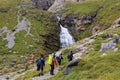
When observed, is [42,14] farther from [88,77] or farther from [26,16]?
[88,77]

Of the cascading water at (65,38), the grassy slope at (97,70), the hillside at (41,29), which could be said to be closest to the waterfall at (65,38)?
the cascading water at (65,38)

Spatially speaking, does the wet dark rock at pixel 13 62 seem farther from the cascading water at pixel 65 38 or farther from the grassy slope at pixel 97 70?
the grassy slope at pixel 97 70

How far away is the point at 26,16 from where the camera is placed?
607 feet

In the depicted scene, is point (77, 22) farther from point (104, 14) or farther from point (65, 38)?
point (65, 38)

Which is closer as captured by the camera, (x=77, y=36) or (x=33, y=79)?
(x=33, y=79)

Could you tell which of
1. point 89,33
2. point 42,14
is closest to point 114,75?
point 89,33

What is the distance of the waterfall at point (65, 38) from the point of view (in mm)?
154900

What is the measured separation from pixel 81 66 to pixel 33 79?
1354 centimetres

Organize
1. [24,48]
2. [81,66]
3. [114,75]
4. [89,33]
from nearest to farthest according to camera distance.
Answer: [114,75] → [81,66] → [24,48] → [89,33]

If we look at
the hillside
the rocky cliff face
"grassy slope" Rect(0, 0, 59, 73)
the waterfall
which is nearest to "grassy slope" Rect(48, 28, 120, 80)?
the hillside

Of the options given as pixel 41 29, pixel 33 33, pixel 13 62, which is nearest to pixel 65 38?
pixel 41 29

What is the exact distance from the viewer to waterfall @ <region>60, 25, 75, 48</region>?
15490 cm

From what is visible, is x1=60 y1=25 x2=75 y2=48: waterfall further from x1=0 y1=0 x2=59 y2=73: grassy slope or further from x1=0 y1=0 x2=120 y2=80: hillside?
x1=0 y1=0 x2=59 y2=73: grassy slope

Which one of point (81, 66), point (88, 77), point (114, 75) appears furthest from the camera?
point (81, 66)
